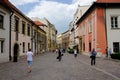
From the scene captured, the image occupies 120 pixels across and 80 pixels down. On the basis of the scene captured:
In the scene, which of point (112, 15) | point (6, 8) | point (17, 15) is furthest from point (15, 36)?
point (112, 15)

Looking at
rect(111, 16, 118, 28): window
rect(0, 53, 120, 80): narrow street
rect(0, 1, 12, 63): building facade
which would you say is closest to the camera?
rect(0, 53, 120, 80): narrow street

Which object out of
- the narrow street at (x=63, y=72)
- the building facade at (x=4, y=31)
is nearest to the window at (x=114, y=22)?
the building facade at (x=4, y=31)

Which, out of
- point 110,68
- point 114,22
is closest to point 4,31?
point 110,68

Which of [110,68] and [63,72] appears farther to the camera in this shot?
[110,68]

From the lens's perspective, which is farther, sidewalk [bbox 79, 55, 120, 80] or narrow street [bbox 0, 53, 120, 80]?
sidewalk [bbox 79, 55, 120, 80]

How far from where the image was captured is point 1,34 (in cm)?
2789

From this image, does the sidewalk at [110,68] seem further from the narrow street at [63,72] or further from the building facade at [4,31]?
the building facade at [4,31]

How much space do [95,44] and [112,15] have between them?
16.8 feet

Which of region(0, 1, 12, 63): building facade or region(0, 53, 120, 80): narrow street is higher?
region(0, 1, 12, 63): building facade

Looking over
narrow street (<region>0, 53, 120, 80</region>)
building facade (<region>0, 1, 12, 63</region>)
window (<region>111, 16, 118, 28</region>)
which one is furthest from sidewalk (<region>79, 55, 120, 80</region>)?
window (<region>111, 16, 118, 28</region>)

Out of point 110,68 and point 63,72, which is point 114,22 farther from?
point 63,72

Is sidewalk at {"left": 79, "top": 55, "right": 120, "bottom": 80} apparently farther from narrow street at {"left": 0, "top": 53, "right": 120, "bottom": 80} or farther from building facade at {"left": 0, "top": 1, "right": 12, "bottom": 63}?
building facade at {"left": 0, "top": 1, "right": 12, "bottom": 63}

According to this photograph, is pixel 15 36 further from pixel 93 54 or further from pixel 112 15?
pixel 112 15

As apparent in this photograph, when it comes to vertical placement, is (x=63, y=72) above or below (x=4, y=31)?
below
